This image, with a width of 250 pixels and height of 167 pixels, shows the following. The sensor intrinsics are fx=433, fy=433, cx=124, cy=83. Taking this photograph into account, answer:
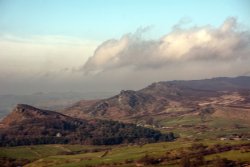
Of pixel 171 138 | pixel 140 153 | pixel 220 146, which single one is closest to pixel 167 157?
pixel 140 153

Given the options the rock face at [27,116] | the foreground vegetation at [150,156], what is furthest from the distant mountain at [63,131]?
the foreground vegetation at [150,156]

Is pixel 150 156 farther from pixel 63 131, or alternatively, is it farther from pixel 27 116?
pixel 27 116

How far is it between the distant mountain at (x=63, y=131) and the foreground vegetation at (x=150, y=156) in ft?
78.3

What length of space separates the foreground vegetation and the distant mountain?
78.3 ft

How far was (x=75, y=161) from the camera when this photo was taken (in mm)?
102375

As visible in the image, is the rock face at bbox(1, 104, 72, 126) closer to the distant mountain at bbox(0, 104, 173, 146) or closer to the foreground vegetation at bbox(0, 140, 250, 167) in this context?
the distant mountain at bbox(0, 104, 173, 146)

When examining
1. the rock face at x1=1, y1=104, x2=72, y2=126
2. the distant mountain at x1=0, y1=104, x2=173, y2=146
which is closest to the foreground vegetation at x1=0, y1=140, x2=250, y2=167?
the distant mountain at x1=0, y1=104, x2=173, y2=146

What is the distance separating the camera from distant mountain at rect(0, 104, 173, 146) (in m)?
150

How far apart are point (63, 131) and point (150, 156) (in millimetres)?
76379

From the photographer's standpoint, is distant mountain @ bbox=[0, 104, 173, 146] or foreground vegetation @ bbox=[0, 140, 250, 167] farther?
distant mountain @ bbox=[0, 104, 173, 146]

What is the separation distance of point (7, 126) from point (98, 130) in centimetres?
4047

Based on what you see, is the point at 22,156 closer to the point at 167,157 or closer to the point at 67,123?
the point at 167,157

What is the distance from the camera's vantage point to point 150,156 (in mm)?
98562

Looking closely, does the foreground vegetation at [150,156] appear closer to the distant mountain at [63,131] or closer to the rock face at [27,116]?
the distant mountain at [63,131]
